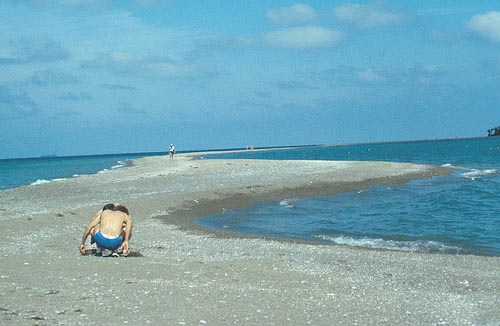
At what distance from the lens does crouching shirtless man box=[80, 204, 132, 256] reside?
13.3 m

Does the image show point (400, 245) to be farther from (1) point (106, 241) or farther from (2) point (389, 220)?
(1) point (106, 241)

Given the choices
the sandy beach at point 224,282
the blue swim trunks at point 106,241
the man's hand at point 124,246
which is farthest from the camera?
the man's hand at point 124,246

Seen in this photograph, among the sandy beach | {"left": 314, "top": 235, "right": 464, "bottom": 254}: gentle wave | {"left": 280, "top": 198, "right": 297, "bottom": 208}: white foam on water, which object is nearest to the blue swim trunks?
the sandy beach

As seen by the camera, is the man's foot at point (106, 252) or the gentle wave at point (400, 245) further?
the gentle wave at point (400, 245)

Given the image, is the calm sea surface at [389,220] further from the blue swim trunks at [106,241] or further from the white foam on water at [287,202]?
the blue swim trunks at [106,241]

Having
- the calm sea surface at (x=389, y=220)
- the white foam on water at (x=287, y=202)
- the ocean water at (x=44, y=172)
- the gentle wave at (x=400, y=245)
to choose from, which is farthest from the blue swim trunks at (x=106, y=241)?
the ocean water at (x=44, y=172)

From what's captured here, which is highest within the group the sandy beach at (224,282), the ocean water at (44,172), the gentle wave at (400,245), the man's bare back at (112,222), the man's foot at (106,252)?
the ocean water at (44,172)

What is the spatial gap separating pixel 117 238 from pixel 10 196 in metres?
21.4

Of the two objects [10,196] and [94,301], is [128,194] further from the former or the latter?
[94,301]

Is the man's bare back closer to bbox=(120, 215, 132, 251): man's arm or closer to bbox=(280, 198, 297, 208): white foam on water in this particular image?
bbox=(120, 215, 132, 251): man's arm

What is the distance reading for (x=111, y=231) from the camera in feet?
43.7

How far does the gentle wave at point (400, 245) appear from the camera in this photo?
54.3 feet

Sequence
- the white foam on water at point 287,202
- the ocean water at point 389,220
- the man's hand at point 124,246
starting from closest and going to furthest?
the man's hand at point 124,246 → the ocean water at point 389,220 → the white foam on water at point 287,202

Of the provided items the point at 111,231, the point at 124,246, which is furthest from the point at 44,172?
the point at 111,231
